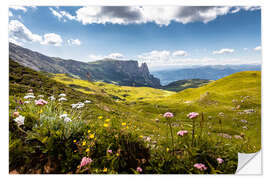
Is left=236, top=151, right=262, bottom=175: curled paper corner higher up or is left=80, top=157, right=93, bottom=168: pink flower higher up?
left=80, top=157, right=93, bottom=168: pink flower

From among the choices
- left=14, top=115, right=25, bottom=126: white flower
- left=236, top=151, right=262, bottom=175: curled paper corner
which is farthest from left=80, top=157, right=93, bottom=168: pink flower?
left=236, top=151, right=262, bottom=175: curled paper corner

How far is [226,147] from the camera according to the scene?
2371 millimetres

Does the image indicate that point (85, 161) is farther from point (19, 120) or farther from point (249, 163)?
point (249, 163)

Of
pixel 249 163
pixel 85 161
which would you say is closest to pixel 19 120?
pixel 85 161

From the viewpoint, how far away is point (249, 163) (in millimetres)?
3008

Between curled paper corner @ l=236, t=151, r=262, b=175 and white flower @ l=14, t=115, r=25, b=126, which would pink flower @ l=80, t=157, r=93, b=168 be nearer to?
white flower @ l=14, t=115, r=25, b=126

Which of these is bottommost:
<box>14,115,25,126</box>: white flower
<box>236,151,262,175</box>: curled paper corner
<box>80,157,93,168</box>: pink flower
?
<box>236,151,262,175</box>: curled paper corner

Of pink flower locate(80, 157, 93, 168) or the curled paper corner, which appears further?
the curled paper corner

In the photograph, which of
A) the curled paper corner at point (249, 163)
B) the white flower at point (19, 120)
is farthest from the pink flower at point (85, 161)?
the curled paper corner at point (249, 163)

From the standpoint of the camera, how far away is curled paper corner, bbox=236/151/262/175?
273cm
